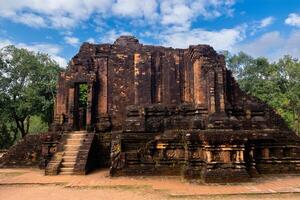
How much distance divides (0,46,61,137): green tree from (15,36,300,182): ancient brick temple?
1008 centimetres

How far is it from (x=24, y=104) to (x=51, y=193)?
2041cm

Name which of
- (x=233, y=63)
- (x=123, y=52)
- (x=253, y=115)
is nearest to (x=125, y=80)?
(x=123, y=52)

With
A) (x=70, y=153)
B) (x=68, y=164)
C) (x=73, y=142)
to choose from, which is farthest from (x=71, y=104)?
(x=68, y=164)

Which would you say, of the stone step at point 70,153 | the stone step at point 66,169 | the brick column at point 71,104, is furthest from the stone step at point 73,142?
the brick column at point 71,104

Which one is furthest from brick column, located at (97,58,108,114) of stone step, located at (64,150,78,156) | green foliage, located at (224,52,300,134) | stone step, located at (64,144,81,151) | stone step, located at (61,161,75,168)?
green foliage, located at (224,52,300,134)

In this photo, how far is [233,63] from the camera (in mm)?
37094

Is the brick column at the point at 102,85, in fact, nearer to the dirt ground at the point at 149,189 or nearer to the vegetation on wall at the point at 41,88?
the dirt ground at the point at 149,189

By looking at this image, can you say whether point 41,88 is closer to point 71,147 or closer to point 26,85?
point 26,85

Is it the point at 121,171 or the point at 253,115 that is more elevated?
the point at 253,115

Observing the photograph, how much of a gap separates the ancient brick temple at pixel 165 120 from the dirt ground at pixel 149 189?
0.76 meters

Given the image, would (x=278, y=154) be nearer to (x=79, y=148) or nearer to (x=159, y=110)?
(x=159, y=110)

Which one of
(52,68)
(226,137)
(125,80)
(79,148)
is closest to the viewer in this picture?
(226,137)

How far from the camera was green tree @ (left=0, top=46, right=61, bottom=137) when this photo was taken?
90.5ft

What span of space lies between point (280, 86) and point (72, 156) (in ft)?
77.9
